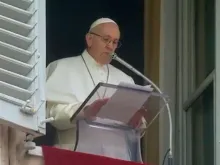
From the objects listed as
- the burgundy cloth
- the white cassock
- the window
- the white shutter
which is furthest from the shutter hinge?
the window

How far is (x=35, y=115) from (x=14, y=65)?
190 millimetres

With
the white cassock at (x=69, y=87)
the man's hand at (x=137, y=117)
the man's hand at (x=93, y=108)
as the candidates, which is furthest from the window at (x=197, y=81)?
the man's hand at (x=93, y=108)

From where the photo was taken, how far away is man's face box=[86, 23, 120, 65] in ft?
16.5

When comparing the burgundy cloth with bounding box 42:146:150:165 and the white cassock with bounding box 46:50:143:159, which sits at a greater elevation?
the white cassock with bounding box 46:50:143:159

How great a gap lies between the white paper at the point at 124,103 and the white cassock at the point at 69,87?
0.10m

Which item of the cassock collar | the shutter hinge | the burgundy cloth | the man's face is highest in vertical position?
the man's face

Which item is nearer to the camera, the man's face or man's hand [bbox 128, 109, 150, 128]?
man's hand [bbox 128, 109, 150, 128]

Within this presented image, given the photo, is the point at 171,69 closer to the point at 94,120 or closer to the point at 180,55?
the point at 180,55

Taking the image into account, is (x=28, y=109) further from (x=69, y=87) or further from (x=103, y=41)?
(x=103, y=41)

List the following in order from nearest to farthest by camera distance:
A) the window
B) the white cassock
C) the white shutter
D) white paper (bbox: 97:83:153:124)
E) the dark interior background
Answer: the white shutter
white paper (bbox: 97:83:153:124)
the white cassock
the window
the dark interior background

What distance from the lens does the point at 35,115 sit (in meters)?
4.35

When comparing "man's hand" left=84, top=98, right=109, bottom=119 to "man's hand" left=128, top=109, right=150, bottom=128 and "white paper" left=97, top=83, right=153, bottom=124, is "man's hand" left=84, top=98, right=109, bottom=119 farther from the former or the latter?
"man's hand" left=128, top=109, right=150, bottom=128

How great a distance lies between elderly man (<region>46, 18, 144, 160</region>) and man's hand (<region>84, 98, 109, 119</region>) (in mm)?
293

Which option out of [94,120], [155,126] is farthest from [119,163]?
[155,126]
